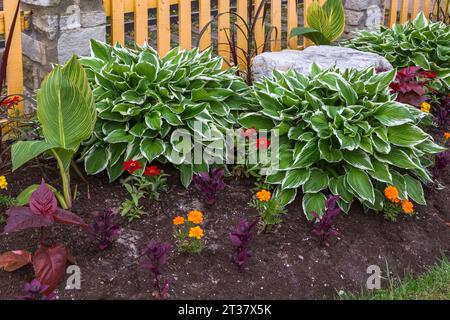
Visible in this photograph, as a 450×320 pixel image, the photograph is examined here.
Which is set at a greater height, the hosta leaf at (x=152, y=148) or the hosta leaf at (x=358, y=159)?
the hosta leaf at (x=152, y=148)

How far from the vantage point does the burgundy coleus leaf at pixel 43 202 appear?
299 centimetres

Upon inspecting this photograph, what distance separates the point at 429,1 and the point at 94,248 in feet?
16.2

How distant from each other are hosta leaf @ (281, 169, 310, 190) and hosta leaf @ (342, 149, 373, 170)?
0.24m

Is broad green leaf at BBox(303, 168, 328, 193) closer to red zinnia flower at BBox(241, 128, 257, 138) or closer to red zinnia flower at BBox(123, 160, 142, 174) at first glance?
red zinnia flower at BBox(241, 128, 257, 138)

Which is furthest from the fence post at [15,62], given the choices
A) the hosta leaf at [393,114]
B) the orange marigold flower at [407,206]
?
the orange marigold flower at [407,206]

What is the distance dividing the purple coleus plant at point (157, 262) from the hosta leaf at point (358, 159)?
1244mm

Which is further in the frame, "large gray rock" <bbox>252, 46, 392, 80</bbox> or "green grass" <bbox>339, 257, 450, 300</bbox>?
"large gray rock" <bbox>252, 46, 392, 80</bbox>

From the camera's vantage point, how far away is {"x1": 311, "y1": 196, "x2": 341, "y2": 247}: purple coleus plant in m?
3.41

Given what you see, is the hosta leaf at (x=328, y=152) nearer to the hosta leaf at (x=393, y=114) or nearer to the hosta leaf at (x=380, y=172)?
the hosta leaf at (x=380, y=172)

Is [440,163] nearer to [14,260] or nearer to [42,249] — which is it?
[42,249]

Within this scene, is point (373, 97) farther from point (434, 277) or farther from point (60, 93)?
point (60, 93)

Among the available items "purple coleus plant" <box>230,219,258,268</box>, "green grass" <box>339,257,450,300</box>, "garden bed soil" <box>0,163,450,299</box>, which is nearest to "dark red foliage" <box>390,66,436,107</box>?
"garden bed soil" <box>0,163,450,299</box>

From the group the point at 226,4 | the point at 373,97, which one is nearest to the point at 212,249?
the point at 373,97

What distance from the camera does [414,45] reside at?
17.3 ft
